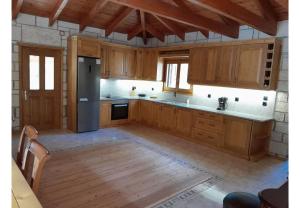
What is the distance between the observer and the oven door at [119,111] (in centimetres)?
625

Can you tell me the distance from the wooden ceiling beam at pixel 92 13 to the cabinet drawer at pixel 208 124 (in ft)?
11.2

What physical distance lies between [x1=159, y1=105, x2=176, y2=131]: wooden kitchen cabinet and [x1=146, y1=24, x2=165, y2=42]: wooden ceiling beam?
2.25 metres

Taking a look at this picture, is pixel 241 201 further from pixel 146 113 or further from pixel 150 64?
pixel 150 64

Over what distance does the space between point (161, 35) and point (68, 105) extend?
348 centimetres

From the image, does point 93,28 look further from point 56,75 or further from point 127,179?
point 127,179

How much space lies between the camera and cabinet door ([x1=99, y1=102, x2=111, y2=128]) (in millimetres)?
5969

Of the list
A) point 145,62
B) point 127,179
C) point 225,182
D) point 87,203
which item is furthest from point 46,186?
point 145,62

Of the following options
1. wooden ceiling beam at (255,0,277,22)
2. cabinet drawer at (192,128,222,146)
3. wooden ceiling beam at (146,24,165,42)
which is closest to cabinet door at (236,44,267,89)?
wooden ceiling beam at (255,0,277,22)

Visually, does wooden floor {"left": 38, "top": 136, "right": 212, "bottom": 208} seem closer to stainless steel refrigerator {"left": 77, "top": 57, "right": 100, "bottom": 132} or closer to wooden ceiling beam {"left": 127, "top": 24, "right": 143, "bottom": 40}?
stainless steel refrigerator {"left": 77, "top": 57, "right": 100, "bottom": 132}

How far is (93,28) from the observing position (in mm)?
6117

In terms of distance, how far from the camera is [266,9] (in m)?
4.09

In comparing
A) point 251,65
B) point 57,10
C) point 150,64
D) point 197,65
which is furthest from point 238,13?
point 57,10

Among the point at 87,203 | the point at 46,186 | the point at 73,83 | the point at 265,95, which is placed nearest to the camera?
the point at 87,203

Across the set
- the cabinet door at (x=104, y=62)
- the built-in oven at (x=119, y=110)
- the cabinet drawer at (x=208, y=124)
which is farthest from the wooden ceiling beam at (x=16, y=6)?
the cabinet drawer at (x=208, y=124)
